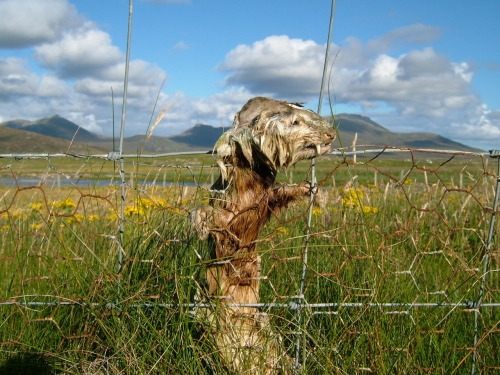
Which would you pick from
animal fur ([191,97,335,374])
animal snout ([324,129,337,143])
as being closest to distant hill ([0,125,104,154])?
animal fur ([191,97,335,374])

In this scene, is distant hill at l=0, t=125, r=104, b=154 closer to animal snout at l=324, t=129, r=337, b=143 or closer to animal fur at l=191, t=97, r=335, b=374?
animal fur at l=191, t=97, r=335, b=374

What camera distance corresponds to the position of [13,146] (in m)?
142

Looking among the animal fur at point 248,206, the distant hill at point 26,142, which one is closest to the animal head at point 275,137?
the animal fur at point 248,206

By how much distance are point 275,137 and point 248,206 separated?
32 cm

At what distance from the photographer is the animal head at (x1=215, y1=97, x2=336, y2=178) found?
175 cm

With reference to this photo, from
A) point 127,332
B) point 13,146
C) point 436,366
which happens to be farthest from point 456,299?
point 13,146

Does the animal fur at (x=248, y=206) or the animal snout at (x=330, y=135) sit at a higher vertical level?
the animal snout at (x=330, y=135)

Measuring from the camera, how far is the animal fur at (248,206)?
1.77m

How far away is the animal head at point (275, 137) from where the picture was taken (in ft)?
5.73

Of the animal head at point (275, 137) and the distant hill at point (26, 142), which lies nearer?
the animal head at point (275, 137)

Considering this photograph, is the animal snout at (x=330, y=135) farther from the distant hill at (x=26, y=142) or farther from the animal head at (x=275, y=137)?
the distant hill at (x=26, y=142)

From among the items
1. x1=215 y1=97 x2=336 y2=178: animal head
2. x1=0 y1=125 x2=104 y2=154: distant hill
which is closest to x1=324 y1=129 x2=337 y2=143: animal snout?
x1=215 y1=97 x2=336 y2=178: animal head

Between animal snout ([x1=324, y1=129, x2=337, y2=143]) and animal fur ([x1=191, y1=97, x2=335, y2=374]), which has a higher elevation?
animal snout ([x1=324, y1=129, x2=337, y2=143])

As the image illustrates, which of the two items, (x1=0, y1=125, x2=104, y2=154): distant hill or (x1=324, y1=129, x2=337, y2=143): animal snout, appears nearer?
(x1=324, y1=129, x2=337, y2=143): animal snout
